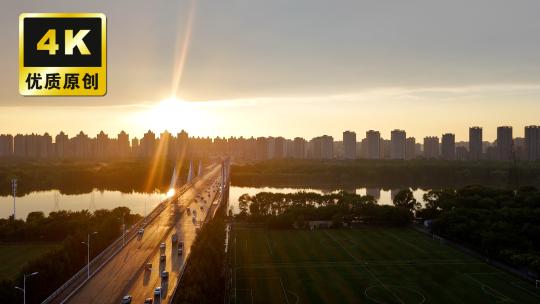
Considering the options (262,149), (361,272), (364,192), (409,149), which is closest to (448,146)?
(409,149)

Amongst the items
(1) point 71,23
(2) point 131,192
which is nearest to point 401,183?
(2) point 131,192

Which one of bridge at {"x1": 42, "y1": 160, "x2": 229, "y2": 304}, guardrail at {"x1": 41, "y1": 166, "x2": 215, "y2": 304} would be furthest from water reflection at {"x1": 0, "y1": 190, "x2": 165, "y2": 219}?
guardrail at {"x1": 41, "y1": 166, "x2": 215, "y2": 304}

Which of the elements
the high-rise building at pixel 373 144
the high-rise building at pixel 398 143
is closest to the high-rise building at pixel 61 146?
the high-rise building at pixel 373 144

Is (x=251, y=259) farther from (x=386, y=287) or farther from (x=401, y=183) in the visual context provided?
(x=401, y=183)

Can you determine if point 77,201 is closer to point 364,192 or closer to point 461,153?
point 364,192

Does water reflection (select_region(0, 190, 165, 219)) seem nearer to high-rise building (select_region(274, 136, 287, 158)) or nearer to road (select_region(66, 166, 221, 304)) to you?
road (select_region(66, 166, 221, 304))

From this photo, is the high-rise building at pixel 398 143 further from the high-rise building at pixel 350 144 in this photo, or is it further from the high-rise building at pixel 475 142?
the high-rise building at pixel 475 142
